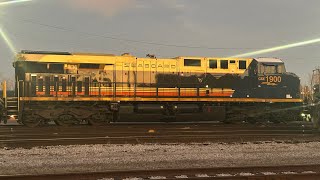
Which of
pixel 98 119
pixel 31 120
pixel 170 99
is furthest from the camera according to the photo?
pixel 170 99

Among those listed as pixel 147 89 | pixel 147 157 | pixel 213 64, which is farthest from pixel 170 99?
pixel 147 157

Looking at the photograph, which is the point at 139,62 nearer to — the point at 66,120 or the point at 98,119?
the point at 98,119

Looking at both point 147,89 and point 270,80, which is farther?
point 270,80

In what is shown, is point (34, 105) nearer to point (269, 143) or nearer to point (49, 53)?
point (49, 53)

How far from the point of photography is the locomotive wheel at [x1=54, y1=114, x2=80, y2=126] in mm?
18516

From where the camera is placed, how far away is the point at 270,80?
869 inches

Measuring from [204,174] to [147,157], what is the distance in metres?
2.72

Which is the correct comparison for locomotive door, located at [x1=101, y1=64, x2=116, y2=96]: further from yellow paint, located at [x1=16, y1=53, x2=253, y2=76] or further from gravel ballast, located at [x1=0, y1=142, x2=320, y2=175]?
gravel ballast, located at [x1=0, y1=142, x2=320, y2=175]

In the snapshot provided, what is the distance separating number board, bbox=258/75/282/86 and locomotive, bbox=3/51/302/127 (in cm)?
6

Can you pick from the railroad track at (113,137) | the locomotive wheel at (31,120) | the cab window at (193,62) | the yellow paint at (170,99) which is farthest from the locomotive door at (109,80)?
the railroad track at (113,137)

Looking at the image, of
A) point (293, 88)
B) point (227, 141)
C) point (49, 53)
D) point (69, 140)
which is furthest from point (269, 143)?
point (49, 53)

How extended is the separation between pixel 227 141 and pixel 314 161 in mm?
3752

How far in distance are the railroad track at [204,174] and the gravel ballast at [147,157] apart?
1133 millimetres

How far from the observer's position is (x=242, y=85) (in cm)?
2183
